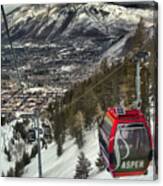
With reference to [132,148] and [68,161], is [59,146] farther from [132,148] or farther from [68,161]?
[132,148]

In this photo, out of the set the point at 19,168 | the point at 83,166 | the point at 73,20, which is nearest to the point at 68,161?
the point at 83,166

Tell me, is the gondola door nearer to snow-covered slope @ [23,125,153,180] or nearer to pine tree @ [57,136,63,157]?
snow-covered slope @ [23,125,153,180]

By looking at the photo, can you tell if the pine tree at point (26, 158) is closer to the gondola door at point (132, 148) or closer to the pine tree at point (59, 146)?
the pine tree at point (59, 146)

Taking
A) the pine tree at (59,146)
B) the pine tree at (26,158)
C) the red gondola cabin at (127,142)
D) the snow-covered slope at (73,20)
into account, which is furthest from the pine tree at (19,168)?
the snow-covered slope at (73,20)

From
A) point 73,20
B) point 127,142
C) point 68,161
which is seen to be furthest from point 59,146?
point 73,20

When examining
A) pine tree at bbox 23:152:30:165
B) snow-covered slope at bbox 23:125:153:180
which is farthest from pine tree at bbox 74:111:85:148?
pine tree at bbox 23:152:30:165

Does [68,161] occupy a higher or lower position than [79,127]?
lower

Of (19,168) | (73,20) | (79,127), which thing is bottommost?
(19,168)
